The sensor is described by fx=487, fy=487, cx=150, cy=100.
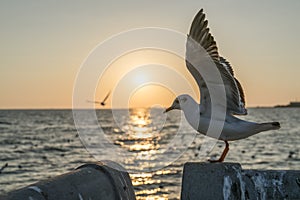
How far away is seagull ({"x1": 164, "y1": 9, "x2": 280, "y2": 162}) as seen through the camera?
6.04 m

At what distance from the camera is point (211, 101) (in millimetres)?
6168

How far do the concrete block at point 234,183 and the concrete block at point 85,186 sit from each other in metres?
0.61

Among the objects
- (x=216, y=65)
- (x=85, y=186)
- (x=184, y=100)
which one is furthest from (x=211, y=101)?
(x=85, y=186)

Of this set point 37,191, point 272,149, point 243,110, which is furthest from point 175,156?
point 37,191

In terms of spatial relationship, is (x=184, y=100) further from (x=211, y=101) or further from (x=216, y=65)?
(x=216, y=65)

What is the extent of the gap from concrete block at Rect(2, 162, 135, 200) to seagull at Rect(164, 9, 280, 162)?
5.44 feet

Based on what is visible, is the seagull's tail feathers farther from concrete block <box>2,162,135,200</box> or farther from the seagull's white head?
concrete block <box>2,162,135,200</box>

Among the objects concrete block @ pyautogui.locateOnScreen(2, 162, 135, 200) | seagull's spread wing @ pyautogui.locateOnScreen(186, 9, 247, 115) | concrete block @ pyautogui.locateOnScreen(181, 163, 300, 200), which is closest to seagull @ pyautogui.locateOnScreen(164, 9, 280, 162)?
seagull's spread wing @ pyautogui.locateOnScreen(186, 9, 247, 115)

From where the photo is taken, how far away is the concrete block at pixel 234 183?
4.74 m

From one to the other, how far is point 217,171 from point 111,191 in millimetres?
1120

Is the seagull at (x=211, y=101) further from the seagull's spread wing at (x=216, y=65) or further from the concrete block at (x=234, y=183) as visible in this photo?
the concrete block at (x=234, y=183)

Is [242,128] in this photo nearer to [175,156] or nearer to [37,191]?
[37,191]

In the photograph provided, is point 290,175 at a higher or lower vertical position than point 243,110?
lower

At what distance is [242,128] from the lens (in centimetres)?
600
